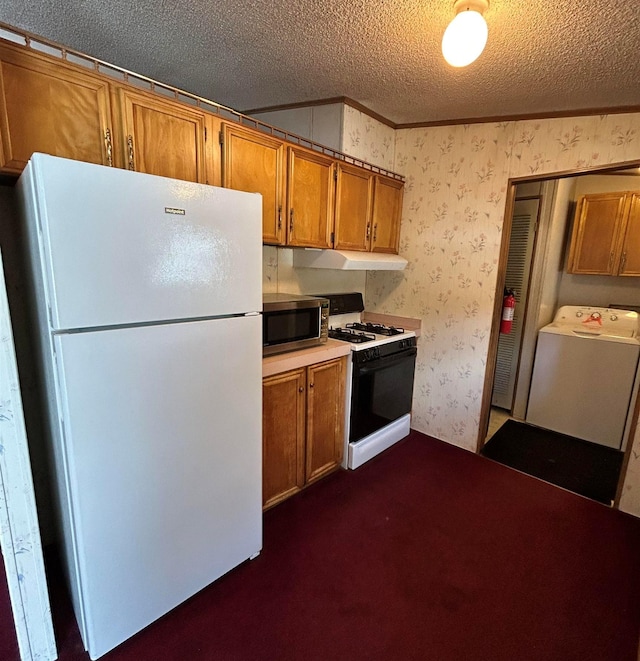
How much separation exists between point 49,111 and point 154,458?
134cm

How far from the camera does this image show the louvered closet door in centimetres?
346

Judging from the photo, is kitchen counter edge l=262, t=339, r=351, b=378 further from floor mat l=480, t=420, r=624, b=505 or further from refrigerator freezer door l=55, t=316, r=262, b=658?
floor mat l=480, t=420, r=624, b=505

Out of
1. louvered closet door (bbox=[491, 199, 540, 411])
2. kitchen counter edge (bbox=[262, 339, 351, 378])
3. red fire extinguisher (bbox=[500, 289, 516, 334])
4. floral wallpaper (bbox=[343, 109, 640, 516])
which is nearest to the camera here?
kitchen counter edge (bbox=[262, 339, 351, 378])

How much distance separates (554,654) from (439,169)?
2.90 metres

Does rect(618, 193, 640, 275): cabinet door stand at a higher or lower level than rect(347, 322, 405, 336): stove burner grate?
higher

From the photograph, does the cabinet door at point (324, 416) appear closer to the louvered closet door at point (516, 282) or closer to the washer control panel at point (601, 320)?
the louvered closet door at point (516, 282)

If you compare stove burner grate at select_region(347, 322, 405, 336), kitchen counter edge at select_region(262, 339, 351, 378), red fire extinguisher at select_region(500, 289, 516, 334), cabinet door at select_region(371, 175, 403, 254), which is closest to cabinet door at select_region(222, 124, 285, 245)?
kitchen counter edge at select_region(262, 339, 351, 378)

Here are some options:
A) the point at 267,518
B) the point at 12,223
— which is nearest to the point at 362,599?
the point at 267,518

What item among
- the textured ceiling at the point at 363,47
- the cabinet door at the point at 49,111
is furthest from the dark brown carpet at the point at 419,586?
the textured ceiling at the point at 363,47

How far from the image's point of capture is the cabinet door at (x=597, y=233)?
128 inches

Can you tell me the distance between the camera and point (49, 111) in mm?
1336

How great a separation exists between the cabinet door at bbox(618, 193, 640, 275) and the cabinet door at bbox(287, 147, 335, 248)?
9.10 ft

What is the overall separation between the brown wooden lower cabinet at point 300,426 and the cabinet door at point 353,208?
34.7 inches

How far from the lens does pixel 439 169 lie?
9.28 ft
